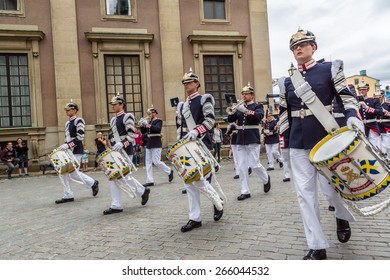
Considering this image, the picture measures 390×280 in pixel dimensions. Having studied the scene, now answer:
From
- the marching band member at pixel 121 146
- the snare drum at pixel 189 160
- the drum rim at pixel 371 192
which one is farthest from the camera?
the marching band member at pixel 121 146

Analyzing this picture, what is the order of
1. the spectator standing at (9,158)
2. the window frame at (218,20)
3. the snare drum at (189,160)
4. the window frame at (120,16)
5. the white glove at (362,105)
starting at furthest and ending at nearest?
the window frame at (218,20)
the window frame at (120,16)
the spectator standing at (9,158)
the white glove at (362,105)
the snare drum at (189,160)

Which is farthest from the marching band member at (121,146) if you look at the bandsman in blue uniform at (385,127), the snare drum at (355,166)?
the bandsman in blue uniform at (385,127)

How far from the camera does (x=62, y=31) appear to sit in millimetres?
16281

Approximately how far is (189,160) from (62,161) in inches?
160

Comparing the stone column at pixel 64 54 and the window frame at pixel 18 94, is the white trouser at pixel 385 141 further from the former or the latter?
the window frame at pixel 18 94

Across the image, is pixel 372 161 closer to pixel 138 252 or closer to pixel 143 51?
pixel 138 252

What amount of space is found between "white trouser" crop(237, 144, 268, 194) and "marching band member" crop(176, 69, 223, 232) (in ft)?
5.81

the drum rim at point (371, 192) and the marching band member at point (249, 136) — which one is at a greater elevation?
the marching band member at point (249, 136)

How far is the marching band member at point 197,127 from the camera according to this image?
4766 mm

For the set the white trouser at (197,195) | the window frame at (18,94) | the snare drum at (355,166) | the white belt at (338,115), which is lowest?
the white trouser at (197,195)

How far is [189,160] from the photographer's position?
4.54 meters

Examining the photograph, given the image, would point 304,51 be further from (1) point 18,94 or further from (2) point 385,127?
(1) point 18,94

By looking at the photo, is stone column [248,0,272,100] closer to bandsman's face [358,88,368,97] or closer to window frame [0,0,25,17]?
bandsman's face [358,88,368,97]

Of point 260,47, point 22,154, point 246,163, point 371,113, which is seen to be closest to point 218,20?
point 260,47
